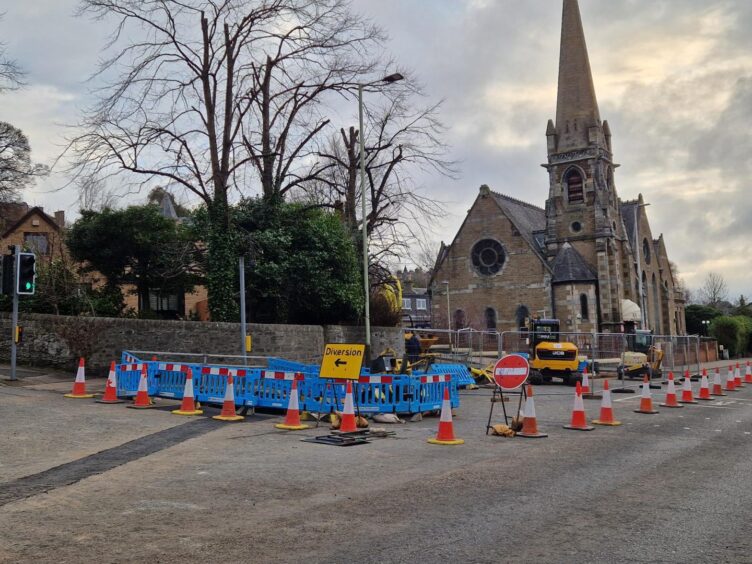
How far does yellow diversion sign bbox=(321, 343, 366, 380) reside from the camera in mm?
11797

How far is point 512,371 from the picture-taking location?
1145cm

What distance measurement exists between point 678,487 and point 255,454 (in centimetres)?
543

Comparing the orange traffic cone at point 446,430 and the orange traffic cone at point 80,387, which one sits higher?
the orange traffic cone at point 80,387

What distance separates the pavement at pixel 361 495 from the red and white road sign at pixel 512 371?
1.06m

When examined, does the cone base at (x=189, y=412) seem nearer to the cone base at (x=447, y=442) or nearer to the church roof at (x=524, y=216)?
the cone base at (x=447, y=442)

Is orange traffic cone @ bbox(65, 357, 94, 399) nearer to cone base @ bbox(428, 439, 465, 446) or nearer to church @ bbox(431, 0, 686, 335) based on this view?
cone base @ bbox(428, 439, 465, 446)

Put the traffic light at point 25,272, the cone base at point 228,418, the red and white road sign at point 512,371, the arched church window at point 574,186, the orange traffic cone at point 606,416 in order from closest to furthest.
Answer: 1. the red and white road sign at point 512,371
2. the cone base at point 228,418
3. the orange traffic cone at point 606,416
4. the traffic light at point 25,272
5. the arched church window at point 574,186

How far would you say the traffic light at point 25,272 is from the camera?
53.1 ft

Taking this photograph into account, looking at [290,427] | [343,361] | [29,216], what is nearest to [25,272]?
[290,427]

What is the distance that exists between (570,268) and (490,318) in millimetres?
7868

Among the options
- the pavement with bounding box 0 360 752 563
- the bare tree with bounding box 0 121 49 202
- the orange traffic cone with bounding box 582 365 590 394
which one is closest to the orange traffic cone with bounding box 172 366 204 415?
the pavement with bounding box 0 360 752 563

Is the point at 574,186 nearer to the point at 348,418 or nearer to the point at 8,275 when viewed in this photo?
the point at 8,275

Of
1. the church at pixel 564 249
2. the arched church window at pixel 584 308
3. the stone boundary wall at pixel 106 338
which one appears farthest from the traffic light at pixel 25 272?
the arched church window at pixel 584 308

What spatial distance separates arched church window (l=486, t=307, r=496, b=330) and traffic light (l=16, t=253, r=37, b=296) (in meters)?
42.6
